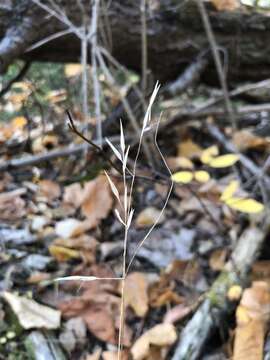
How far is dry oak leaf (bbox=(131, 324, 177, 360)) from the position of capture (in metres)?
1.93

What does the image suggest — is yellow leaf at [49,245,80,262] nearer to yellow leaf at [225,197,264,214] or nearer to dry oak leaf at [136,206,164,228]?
dry oak leaf at [136,206,164,228]

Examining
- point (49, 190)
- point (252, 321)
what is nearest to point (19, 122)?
point (49, 190)

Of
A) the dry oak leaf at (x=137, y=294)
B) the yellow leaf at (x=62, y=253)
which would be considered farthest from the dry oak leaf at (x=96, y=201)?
the dry oak leaf at (x=137, y=294)

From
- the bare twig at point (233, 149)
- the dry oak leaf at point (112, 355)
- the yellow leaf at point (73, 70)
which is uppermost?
the yellow leaf at point (73, 70)

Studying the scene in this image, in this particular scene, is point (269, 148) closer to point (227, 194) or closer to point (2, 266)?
point (227, 194)

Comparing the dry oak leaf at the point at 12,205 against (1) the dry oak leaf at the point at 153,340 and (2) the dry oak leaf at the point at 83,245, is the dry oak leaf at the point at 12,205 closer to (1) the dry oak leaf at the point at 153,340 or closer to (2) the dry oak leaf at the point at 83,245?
(2) the dry oak leaf at the point at 83,245

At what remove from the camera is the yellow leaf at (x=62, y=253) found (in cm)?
237

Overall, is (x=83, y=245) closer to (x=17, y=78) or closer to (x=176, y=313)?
(x=176, y=313)

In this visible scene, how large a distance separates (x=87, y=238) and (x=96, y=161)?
1.68 feet

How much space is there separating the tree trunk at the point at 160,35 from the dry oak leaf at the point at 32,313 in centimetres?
109

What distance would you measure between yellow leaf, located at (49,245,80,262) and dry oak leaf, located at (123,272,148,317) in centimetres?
29

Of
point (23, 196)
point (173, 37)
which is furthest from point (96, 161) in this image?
point (173, 37)

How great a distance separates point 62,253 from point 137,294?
42 centimetres

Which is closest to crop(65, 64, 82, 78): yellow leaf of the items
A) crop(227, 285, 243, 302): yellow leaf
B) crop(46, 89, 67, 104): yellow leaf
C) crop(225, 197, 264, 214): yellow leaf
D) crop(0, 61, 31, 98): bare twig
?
crop(46, 89, 67, 104): yellow leaf
